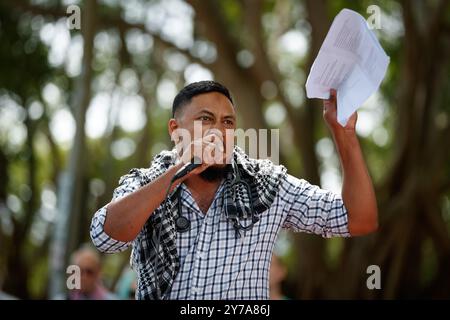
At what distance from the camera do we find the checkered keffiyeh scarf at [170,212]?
1.84m

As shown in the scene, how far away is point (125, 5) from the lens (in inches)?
375

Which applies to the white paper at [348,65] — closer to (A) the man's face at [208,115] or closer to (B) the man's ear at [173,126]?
(A) the man's face at [208,115]

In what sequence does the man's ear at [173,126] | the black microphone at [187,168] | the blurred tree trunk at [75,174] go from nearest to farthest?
the black microphone at [187,168], the man's ear at [173,126], the blurred tree trunk at [75,174]

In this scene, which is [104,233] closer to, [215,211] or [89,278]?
[215,211]

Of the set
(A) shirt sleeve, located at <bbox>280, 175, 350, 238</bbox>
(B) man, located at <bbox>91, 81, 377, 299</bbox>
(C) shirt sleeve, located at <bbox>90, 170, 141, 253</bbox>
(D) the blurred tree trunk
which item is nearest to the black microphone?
(B) man, located at <bbox>91, 81, 377, 299</bbox>

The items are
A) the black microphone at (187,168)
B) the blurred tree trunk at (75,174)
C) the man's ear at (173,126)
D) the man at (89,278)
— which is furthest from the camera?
the blurred tree trunk at (75,174)

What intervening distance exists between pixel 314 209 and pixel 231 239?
222 mm

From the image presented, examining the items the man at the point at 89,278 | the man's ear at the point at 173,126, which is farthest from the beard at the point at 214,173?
the man at the point at 89,278

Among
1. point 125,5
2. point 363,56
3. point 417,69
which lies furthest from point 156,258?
point 125,5

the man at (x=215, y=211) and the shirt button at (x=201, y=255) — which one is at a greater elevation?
the man at (x=215, y=211)

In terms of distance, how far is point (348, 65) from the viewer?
1.96 metres

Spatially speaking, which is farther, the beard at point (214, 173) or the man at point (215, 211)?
the beard at point (214, 173)

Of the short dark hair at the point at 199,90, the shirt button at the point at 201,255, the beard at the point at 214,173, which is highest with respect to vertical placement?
the short dark hair at the point at 199,90

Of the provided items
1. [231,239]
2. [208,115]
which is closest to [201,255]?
[231,239]
